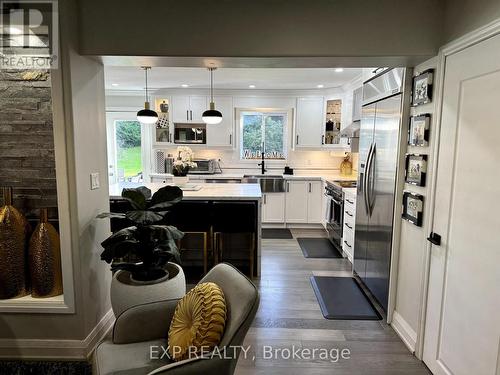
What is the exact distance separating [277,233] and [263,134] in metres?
1.98

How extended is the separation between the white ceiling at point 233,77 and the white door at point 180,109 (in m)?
0.26

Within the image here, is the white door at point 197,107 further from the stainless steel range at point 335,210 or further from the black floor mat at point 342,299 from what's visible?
the black floor mat at point 342,299

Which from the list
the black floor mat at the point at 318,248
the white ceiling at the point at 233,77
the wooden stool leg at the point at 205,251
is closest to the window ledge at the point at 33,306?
the wooden stool leg at the point at 205,251

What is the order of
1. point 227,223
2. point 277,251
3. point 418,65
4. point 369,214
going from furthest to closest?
point 277,251 < point 227,223 < point 369,214 < point 418,65

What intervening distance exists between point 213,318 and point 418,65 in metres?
2.26

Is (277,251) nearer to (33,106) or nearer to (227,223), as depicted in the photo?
(227,223)

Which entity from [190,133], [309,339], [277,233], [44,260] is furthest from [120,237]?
[190,133]

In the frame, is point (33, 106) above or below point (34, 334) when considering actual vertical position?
above

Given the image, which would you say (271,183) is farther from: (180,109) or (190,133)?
(180,109)

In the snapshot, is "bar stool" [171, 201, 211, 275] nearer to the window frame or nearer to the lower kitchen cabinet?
the lower kitchen cabinet

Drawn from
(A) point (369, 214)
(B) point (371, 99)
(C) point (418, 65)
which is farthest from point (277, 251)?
(C) point (418, 65)

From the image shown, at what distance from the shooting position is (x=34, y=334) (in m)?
2.35

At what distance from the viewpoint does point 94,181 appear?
245cm

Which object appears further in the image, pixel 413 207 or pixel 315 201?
pixel 315 201
